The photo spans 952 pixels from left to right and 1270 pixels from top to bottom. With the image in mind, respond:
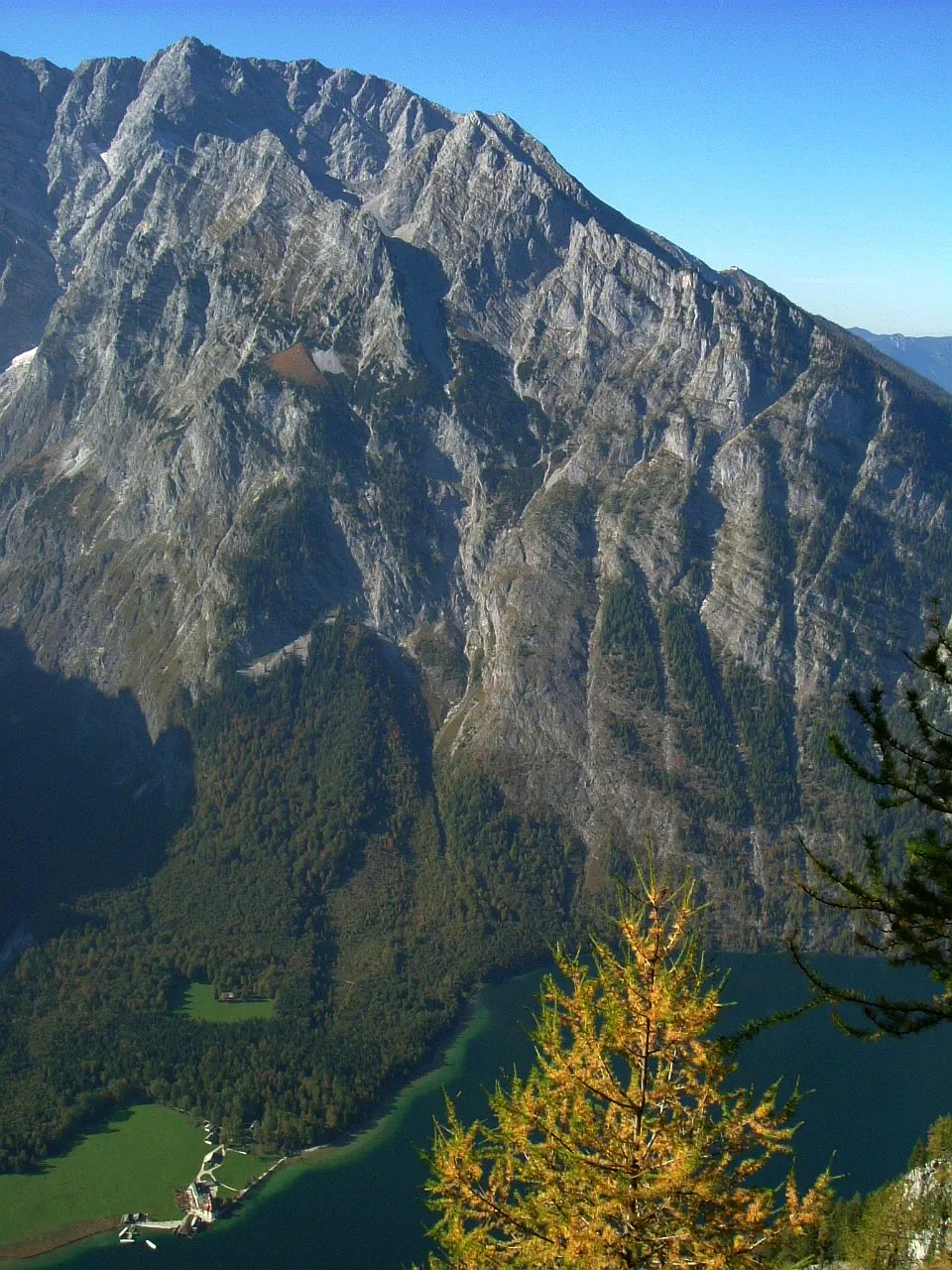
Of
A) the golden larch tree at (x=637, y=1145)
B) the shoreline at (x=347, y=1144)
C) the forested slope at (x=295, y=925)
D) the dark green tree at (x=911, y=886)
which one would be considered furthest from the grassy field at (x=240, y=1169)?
the dark green tree at (x=911, y=886)

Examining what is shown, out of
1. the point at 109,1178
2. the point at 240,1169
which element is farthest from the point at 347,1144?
the point at 109,1178

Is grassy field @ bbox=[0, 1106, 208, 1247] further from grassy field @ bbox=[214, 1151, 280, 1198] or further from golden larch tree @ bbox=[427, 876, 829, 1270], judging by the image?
golden larch tree @ bbox=[427, 876, 829, 1270]

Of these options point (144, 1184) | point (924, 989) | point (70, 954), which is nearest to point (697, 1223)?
point (144, 1184)

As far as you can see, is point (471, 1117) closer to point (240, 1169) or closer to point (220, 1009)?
point (240, 1169)

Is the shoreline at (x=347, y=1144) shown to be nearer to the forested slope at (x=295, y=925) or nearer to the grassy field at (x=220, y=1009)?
the forested slope at (x=295, y=925)

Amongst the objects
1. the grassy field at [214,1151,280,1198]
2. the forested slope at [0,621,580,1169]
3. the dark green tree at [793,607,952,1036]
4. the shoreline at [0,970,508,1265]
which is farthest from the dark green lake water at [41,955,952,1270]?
the dark green tree at [793,607,952,1036]

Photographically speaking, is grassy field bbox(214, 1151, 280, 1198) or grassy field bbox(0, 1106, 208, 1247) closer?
grassy field bbox(0, 1106, 208, 1247)

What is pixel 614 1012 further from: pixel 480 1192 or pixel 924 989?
pixel 924 989
